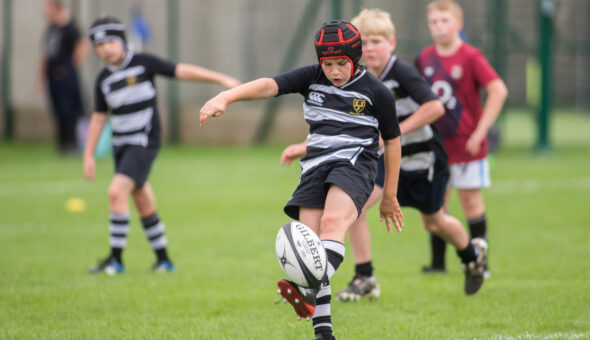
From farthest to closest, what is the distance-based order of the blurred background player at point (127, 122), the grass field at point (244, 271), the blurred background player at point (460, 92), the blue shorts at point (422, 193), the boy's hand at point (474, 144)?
1. the blurred background player at point (127, 122)
2. the blurred background player at point (460, 92)
3. the boy's hand at point (474, 144)
4. the blue shorts at point (422, 193)
5. the grass field at point (244, 271)

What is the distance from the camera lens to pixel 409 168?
5.50m

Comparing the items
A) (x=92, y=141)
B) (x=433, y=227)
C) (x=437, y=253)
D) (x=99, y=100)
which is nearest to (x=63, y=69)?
(x=99, y=100)

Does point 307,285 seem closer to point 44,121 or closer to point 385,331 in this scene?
point 385,331

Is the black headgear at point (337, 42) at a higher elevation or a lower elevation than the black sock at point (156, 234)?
higher

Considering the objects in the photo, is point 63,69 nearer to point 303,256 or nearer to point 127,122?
point 127,122

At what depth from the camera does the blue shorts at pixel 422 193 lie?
5.46 meters

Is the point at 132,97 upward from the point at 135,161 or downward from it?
upward

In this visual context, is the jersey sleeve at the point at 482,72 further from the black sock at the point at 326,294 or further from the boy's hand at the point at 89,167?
the boy's hand at the point at 89,167

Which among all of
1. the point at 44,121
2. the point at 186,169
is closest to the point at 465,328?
the point at 186,169

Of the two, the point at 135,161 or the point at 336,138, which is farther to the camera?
the point at 135,161

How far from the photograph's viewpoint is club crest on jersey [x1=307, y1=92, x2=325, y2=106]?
4441 mm

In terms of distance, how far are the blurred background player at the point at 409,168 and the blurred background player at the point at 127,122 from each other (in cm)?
158

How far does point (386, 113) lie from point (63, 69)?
41.1 feet

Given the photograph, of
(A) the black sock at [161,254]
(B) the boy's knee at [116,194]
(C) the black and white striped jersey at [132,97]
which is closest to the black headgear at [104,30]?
(C) the black and white striped jersey at [132,97]
